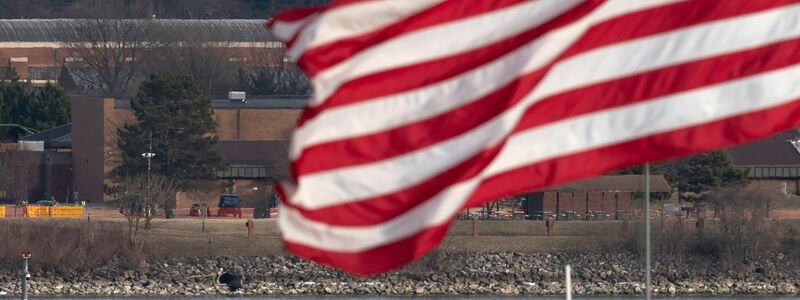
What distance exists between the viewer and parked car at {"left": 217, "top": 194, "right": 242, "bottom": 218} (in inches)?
3056

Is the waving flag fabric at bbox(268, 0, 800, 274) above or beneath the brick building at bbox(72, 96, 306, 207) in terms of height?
beneath

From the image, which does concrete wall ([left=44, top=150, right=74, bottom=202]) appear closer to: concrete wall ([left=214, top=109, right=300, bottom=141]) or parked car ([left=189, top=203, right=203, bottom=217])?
concrete wall ([left=214, top=109, right=300, bottom=141])

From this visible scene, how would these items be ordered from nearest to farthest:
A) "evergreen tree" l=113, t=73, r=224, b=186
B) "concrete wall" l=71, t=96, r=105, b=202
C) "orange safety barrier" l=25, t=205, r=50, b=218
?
"orange safety barrier" l=25, t=205, r=50, b=218, "evergreen tree" l=113, t=73, r=224, b=186, "concrete wall" l=71, t=96, r=105, b=202

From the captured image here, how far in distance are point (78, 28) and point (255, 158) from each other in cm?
5780

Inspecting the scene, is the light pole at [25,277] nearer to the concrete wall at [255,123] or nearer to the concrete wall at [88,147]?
the concrete wall at [88,147]

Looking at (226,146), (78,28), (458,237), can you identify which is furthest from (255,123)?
(78,28)

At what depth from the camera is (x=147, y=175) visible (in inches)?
3130

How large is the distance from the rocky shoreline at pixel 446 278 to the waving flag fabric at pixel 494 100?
51684mm

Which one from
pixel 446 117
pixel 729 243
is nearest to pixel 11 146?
pixel 729 243

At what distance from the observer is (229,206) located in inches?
3125

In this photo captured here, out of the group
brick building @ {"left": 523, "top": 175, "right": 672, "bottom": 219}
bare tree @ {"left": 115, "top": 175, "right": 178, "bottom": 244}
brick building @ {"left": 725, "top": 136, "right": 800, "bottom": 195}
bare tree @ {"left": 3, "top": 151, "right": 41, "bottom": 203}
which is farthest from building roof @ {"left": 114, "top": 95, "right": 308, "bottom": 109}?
brick building @ {"left": 725, "top": 136, "right": 800, "bottom": 195}

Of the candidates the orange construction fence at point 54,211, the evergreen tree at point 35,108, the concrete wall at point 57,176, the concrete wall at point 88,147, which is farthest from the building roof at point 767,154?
the evergreen tree at point 35,108

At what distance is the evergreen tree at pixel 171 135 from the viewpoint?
81562 mm

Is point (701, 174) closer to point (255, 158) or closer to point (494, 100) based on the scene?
point (255, 158)
